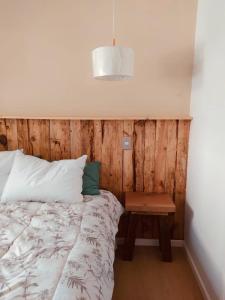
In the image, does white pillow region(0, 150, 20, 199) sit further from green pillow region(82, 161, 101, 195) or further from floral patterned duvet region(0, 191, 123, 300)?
green pillow region(82, 161, 101, 195)

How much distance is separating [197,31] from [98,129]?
3.84 ft

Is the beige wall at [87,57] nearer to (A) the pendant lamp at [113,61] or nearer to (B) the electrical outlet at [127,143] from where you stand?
(B) the electrical outlet at [127,143]

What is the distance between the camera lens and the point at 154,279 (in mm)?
2012

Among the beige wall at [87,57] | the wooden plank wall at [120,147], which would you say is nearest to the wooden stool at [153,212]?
the wooden plank wall at [120,147]

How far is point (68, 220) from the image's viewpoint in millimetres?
1618

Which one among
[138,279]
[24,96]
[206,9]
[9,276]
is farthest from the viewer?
[24,96]

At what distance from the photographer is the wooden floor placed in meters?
1.84

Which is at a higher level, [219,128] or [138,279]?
[219,128]

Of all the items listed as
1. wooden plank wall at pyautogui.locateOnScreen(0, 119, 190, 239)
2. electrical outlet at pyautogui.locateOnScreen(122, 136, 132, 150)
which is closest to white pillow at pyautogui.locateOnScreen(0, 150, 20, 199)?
wooden plank wall at pyautogui.locateOnScreen(0, 119, 190, 239)

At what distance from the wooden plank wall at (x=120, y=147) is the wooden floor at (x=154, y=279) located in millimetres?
329

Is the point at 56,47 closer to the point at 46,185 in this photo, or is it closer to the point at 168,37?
the point at 168,37

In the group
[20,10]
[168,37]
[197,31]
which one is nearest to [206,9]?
[197,31]

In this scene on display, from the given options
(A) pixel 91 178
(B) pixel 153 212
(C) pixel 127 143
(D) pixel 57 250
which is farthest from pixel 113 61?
(B) pixel 153 212

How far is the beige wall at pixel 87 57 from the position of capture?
217 centimetres
